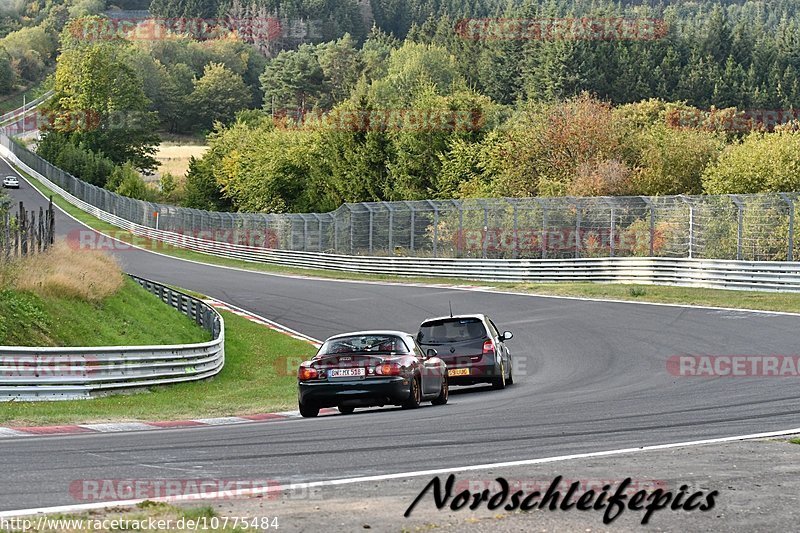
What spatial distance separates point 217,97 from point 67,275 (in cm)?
16652

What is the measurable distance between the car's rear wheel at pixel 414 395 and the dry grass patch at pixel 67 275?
32.7 feet

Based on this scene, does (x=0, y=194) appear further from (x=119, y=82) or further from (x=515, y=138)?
(x=119, y=82)

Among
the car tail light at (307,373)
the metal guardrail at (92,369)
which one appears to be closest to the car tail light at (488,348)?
the car tail light at (307,373)

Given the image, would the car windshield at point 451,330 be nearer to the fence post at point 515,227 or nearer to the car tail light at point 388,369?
the car tail light at point 388,369

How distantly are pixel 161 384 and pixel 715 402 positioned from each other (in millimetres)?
10402

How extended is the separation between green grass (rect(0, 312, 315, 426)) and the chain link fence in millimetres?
14110

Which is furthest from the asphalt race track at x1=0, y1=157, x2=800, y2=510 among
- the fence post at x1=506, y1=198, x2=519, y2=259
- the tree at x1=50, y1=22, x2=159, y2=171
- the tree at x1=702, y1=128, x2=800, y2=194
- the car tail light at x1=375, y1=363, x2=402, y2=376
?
the tree at x1=50, y1=22, x2=159, y2=171

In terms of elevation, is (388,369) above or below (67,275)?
above

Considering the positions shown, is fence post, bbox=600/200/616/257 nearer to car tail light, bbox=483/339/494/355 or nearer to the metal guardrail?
the metal guardrail

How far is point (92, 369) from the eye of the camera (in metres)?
19.3

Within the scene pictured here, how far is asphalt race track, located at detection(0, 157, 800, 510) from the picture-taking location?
32.1 feet

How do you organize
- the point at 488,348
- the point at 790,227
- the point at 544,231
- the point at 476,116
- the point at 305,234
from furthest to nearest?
1. the point at 476,116
2. the point at 305,234
3. the point at 544,231
4. the point at 790,227
5. the point at 488,348

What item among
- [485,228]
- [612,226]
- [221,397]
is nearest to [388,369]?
[221,397]

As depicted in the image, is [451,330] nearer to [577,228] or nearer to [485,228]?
[577,228]
